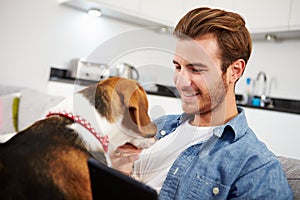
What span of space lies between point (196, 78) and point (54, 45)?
2.21 metres

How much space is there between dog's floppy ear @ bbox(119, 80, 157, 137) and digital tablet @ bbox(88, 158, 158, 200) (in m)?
0.05

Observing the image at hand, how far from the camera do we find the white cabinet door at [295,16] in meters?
2.21

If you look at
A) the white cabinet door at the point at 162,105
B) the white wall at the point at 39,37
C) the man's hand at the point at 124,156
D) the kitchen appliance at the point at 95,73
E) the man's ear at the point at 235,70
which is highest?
the white wall at the point at 39,37

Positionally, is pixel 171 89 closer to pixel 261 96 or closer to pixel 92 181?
pixel 92 181

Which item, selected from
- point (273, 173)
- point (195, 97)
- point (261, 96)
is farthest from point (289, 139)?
point (195, 97)

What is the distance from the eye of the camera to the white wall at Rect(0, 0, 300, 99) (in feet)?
7.45

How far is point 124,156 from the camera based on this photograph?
1.23ft

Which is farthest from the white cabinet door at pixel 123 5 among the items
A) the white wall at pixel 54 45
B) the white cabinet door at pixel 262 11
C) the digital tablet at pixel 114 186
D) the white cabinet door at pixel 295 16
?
the digital tablet at pixel 114 186

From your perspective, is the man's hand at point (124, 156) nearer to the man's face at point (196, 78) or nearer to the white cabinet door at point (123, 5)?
the man's face at point (196, 78)

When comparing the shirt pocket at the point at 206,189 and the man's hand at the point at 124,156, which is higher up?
the man's hand at the point at 124,156

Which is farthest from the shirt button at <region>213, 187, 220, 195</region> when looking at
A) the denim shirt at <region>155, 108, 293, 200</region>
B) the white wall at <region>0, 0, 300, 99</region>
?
the white wall at <region>0, 0, 300, 99</region>

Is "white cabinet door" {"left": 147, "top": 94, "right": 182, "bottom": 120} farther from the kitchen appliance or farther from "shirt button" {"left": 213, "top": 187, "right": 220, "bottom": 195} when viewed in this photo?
"shirt button" {"left": 213, "top": 187, "right": 220, "bottom": 195}

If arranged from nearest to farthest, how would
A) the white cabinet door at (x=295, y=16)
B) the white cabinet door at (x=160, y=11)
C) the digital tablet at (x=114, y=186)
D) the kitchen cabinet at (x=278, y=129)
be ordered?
the digital tablet at (x=114, y=186), the kitchen cabinet at (x=278, y=129), the white cabinet door at (x=295, y=16), the white cabinet door at (x=160, y=11)

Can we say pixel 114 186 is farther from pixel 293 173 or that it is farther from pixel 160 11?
pixel 160 11
